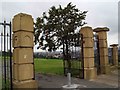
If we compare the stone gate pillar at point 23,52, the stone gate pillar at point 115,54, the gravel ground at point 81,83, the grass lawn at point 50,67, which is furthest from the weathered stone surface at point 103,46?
the stone gate pillar at point 23,52

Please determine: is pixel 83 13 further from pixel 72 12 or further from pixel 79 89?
pixel 79 89

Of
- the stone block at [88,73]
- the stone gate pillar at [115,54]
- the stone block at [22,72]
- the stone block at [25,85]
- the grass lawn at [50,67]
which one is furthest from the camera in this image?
the stone gate pillar at [115,54]

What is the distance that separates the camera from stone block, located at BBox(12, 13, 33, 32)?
881 centimetres

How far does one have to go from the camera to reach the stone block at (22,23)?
8.81 meters

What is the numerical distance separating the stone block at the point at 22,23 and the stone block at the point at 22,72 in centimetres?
143

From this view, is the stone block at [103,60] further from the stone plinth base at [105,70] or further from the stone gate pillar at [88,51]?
the stone gate pillar at [88,51]

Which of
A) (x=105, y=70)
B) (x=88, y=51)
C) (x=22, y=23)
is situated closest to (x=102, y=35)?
(x=105, y=70)

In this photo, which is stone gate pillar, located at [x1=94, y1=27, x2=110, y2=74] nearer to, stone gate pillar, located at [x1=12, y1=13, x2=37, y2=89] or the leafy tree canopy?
the leafy tree canopy

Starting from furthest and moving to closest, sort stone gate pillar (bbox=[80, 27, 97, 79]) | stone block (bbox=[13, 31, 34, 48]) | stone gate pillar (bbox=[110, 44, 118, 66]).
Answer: stone gate pillar (bbox=[110, 44, 118, 66]) < stone gate pillar (bbox=[80, 27, 97, 79]) < stone block (bbox=[13, 31, 34, 48])

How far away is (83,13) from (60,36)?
8.20ft

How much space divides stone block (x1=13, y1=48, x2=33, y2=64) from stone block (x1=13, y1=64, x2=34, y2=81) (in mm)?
160

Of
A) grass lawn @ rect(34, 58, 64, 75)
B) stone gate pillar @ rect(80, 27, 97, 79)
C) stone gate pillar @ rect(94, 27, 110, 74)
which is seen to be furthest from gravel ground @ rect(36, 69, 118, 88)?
grass lawn @ rect(34, 58, 64, 75)

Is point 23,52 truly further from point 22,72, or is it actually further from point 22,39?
point 22,72

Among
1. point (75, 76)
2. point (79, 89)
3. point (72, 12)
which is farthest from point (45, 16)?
point (79, 89)
